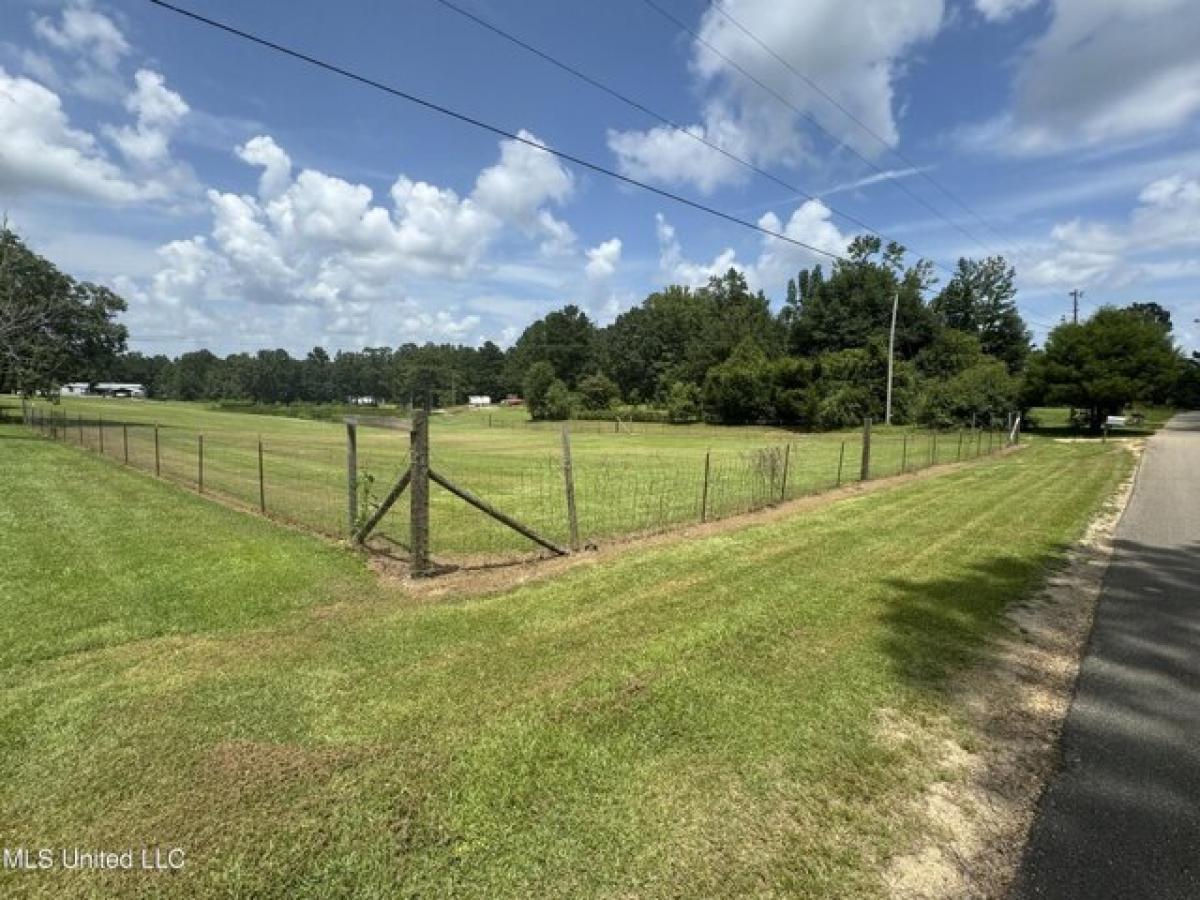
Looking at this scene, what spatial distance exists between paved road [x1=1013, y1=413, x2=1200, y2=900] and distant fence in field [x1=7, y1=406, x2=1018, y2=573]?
213 inches

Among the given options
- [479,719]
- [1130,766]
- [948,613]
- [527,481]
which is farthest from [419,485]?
[527,481]

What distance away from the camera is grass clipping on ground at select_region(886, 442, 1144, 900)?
286 cm

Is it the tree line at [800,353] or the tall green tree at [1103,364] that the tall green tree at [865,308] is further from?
the tall green tree at [1103,364]

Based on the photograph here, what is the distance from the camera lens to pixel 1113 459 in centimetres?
2372

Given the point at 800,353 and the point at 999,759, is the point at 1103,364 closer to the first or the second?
the point at 800,353

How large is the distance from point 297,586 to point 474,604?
1.93 m

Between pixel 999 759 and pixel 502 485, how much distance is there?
1408 cm

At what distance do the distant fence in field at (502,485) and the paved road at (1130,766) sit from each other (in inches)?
213

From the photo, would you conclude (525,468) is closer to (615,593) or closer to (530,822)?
(615,593)

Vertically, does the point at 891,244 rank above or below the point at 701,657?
above

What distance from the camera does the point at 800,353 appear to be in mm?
69875

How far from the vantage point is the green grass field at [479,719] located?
9.30 feet

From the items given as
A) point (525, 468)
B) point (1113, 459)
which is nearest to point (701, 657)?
point (525, 468)

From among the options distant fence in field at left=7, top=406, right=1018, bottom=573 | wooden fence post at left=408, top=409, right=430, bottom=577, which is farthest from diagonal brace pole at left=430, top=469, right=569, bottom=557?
wooden fence post at left=408, top=409, right=430, bottom=577
